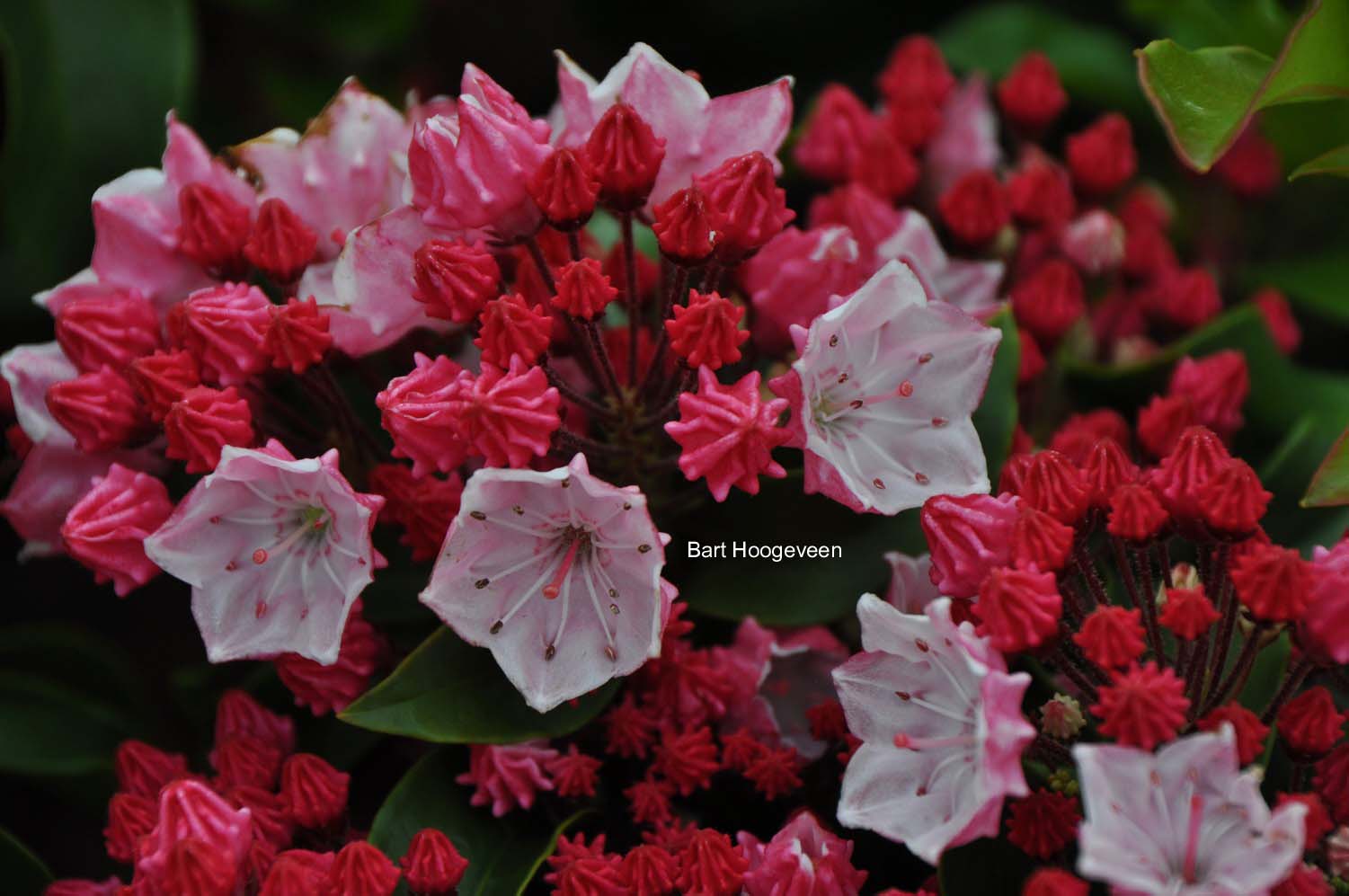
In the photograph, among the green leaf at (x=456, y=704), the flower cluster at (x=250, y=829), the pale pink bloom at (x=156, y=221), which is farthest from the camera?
the pale pink bloom at (x=156, y=221)

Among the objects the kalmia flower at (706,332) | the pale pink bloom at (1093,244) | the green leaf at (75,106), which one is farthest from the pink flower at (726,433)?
the green leaf at (75,106)

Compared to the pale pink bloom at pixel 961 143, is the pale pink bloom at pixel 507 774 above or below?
below

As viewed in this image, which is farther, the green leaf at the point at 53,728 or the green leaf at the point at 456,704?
the green leaf at the point at 53,728

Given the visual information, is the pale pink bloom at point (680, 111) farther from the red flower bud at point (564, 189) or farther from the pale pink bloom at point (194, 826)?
the pale pink bloom at point (194, 826)

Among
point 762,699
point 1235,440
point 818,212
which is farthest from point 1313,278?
point 762,699

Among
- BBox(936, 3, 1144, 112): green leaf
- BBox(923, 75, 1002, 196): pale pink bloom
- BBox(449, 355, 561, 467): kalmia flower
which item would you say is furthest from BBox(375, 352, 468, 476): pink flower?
BBox(936, 3, 1144, 112): green leaf

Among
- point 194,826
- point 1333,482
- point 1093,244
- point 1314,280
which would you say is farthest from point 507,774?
point 1314,280
